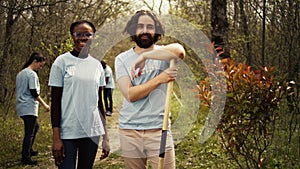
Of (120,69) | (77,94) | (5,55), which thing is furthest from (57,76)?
(5,55)

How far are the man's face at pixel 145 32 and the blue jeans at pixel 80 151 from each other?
1.08 meters

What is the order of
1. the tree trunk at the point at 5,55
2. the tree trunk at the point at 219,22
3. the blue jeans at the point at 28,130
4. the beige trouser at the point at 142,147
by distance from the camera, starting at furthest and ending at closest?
1. the tree trunk at the point at 5,55
2. the tree trunk at the point at 219,22
3. the blue jeans at the point at 28,130
4. the beige trouser at the point at 142,147

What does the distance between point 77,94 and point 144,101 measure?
2.49 feet

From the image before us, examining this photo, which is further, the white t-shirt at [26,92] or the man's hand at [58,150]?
the white t-shirt at [26,92]

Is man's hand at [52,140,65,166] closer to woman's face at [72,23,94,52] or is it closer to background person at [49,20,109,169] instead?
background person at [49,20,109,169]

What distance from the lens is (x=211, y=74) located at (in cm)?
473

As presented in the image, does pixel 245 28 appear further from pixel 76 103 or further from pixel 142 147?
Result: pixel 142 147

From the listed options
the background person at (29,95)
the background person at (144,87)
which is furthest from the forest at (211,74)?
the background person at (29,95)

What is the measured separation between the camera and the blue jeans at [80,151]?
357 centimetres

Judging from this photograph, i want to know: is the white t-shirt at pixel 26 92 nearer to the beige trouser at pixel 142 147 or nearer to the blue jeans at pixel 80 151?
the blue jeans at pixel 80 151

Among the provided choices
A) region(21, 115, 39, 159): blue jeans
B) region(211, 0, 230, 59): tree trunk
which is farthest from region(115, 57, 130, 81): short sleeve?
region(211, 0, 230, 59): tree trunk

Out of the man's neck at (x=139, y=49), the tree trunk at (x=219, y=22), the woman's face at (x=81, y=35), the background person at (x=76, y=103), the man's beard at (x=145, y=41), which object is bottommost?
the background person at (x=76, y=103)

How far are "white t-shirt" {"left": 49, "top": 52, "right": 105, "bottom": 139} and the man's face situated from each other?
799 millimetres

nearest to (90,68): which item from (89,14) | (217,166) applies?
(217,166)
